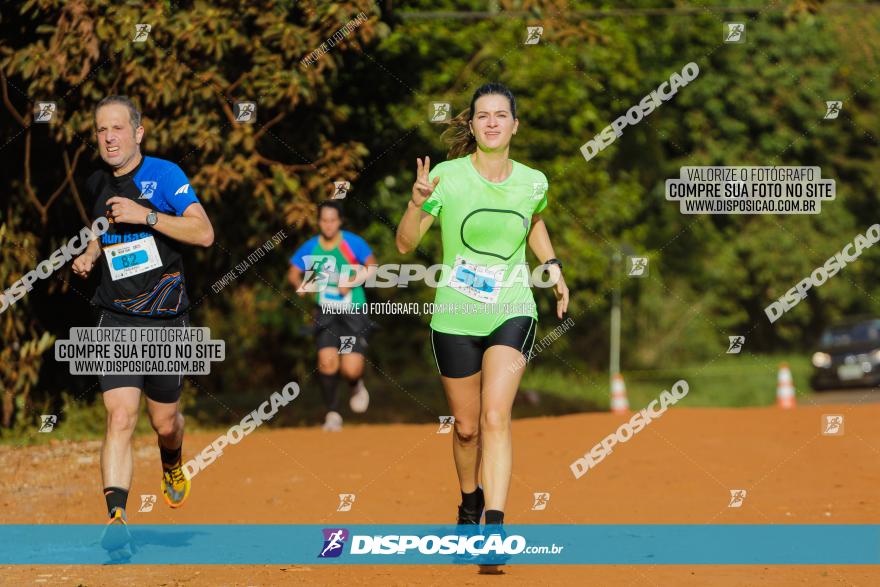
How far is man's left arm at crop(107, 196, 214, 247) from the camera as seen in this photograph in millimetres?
7371

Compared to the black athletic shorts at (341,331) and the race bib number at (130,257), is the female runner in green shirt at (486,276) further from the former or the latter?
the black athletic shorts at (341,331)

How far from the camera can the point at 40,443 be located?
13.5 meters

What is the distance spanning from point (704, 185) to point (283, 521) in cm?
649

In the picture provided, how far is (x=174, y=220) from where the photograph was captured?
756cm

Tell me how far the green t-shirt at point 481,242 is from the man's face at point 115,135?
167 centimetres

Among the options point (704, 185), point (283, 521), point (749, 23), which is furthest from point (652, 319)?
point (283, 521)

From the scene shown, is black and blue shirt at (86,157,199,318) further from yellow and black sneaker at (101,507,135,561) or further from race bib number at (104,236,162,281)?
yellow and black sneaker at (101,507,135,561)

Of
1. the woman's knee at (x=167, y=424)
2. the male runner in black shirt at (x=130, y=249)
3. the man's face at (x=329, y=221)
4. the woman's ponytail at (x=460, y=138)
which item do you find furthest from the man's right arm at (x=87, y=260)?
the man's face at (x=329, y=221)

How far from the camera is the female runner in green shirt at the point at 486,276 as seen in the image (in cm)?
726

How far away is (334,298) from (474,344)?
5853mm

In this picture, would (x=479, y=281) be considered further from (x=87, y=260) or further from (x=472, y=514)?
(x=87, y=260)

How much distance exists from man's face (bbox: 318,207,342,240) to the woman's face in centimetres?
570

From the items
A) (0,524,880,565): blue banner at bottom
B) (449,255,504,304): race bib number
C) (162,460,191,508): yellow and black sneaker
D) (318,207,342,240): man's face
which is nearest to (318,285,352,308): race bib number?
(318,207,342,240): man's face

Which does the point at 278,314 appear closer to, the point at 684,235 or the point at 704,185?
the point at 704,185
